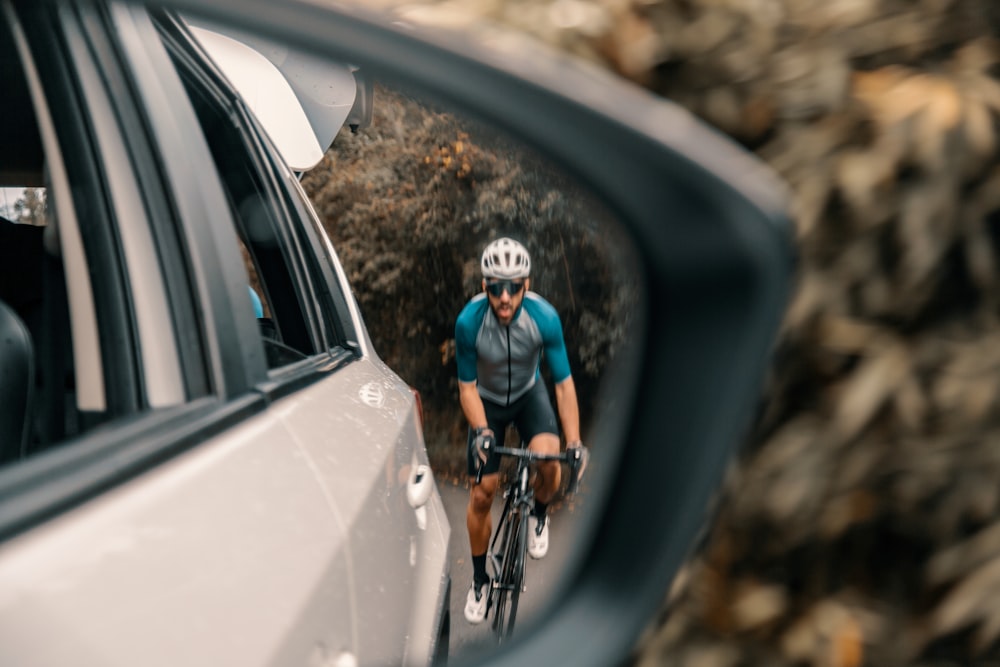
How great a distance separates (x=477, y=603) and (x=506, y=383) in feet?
3.39

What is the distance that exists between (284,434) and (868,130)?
52.6 inches

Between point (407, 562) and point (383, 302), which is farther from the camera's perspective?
point (383, 302)

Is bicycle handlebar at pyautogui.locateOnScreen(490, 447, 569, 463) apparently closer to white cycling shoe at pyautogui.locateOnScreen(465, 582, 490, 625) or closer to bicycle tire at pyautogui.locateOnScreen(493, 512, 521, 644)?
bicycle tire at pyautogui.locateOnScreen(493, 512, 521, 644)

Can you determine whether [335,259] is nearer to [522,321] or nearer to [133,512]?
[522,321]

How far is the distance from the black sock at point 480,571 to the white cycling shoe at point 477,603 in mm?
50

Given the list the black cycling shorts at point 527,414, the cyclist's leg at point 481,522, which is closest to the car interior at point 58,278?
the cyclist's leg at point 481,522

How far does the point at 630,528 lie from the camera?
46.8 inches

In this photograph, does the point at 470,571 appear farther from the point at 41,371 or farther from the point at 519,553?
the point at 41,371

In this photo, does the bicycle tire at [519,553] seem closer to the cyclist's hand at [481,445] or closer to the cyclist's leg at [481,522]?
the cyclist's leg at [481,522]

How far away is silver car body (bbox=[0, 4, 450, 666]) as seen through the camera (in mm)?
853

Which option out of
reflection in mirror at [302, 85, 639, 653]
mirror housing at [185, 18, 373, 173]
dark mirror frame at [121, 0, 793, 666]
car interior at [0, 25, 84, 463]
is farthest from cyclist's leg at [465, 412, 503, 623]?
dark mirror frame at [121, 0, 793, 666]

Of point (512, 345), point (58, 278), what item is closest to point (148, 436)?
point (58, 278)

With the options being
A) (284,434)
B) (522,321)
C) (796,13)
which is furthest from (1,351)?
(522,321)

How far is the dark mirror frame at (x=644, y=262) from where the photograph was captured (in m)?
1.01
